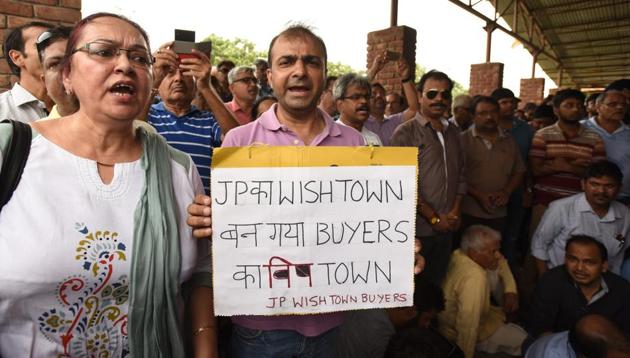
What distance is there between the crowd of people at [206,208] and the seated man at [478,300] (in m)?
0.01

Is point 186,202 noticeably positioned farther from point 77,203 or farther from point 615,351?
point 615,351

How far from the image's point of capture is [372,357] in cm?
279

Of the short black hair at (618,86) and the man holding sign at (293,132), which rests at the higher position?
the short black hair at (618,86)

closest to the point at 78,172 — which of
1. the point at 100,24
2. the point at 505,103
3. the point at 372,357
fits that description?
the point at 100,24

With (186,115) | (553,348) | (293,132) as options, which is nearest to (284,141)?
(293,132)

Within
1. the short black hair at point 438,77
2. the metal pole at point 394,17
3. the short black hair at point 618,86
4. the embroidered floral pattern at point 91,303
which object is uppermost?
the metal pole at point 394,17

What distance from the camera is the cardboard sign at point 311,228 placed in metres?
1.37

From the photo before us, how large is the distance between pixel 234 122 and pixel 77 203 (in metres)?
1.37

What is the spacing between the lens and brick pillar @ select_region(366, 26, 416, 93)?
661 centimetres

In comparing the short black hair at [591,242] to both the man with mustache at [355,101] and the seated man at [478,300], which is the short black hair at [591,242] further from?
the man with mustache at [355,101]

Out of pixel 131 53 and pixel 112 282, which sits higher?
pixel 131 53

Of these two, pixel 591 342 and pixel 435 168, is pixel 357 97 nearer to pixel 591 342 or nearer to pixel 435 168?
pixel 435 168

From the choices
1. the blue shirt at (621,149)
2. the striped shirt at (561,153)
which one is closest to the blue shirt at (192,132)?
the striped shirt at (561,153)

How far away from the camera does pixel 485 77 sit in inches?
438
